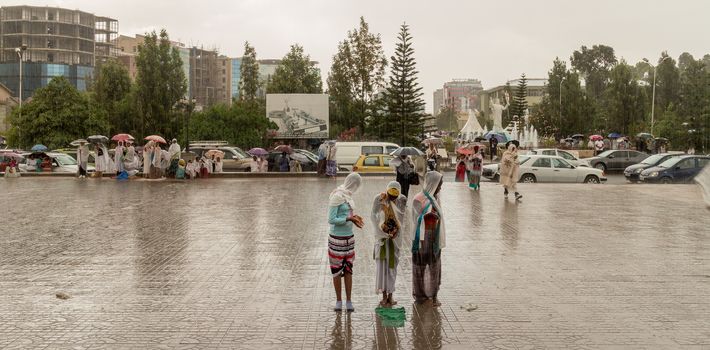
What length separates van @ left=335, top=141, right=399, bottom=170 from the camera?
31703mm

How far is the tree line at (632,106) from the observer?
1900 inches

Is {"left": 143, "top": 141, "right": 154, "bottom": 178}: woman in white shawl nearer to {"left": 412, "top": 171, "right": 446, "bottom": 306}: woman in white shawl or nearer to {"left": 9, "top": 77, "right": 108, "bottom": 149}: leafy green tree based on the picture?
{"left": 9, "top": 77, "right": 108, "bottom": 149}: leafy green tree

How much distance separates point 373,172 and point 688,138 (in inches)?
1124

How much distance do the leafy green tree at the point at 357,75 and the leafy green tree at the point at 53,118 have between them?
56.9 ft

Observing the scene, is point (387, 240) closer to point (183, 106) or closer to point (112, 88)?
point (183, 106)

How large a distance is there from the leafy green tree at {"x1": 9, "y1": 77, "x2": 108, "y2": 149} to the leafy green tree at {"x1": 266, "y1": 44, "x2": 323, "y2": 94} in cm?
1829

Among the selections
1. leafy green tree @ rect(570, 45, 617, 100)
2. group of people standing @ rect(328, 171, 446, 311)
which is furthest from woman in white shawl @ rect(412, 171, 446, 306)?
leafy green tree @ rect(570, 45, 617, 100)

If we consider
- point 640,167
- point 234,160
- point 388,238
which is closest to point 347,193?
point 388,238

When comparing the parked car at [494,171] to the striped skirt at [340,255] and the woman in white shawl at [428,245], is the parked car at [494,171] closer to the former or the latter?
the woman in white shawl at [428,245]

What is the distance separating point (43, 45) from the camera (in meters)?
104

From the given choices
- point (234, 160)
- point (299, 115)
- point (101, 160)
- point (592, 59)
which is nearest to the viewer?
point (101, 160)

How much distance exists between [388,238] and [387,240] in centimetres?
3

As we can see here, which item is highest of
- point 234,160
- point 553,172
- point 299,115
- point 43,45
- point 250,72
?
point 43,45

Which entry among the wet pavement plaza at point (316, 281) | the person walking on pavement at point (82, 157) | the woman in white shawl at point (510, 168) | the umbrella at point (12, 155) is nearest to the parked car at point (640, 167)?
the woman in white shawl at point (510, 168)
